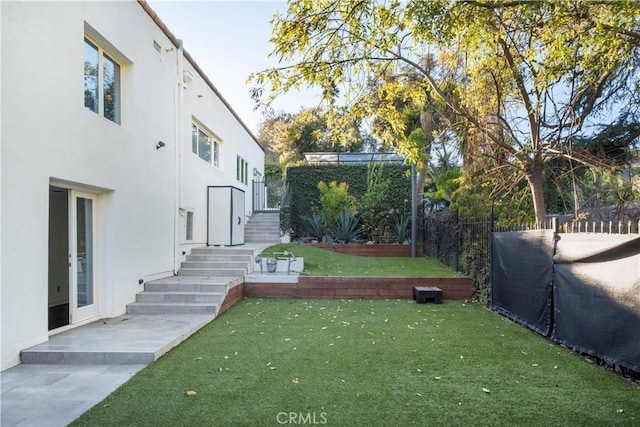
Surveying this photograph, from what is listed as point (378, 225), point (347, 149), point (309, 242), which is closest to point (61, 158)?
point (309, 242)

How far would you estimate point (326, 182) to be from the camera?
14.9 m

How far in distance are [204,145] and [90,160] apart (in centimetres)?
569

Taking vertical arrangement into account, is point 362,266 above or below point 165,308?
above

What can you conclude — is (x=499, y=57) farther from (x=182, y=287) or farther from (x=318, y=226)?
(x=318, y=226)

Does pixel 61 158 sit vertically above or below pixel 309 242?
above

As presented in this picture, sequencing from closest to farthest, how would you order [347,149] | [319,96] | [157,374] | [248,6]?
1. [157,374]
2. [319,96]
3. [248,6]
4. [347,149]

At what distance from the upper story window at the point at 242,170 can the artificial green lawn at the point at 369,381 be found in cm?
972

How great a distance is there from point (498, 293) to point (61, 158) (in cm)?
735

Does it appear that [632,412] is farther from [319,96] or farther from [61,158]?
[61,158]

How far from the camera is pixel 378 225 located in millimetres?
13875

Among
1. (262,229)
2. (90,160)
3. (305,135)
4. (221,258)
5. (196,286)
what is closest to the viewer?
(90,160)

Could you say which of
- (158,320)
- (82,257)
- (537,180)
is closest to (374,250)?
(537,180)

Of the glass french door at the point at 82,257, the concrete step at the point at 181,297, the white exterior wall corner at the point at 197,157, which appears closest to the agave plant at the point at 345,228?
the white exterior wall corner at the point at 197,157

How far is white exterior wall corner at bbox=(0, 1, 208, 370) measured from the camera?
407 cm
